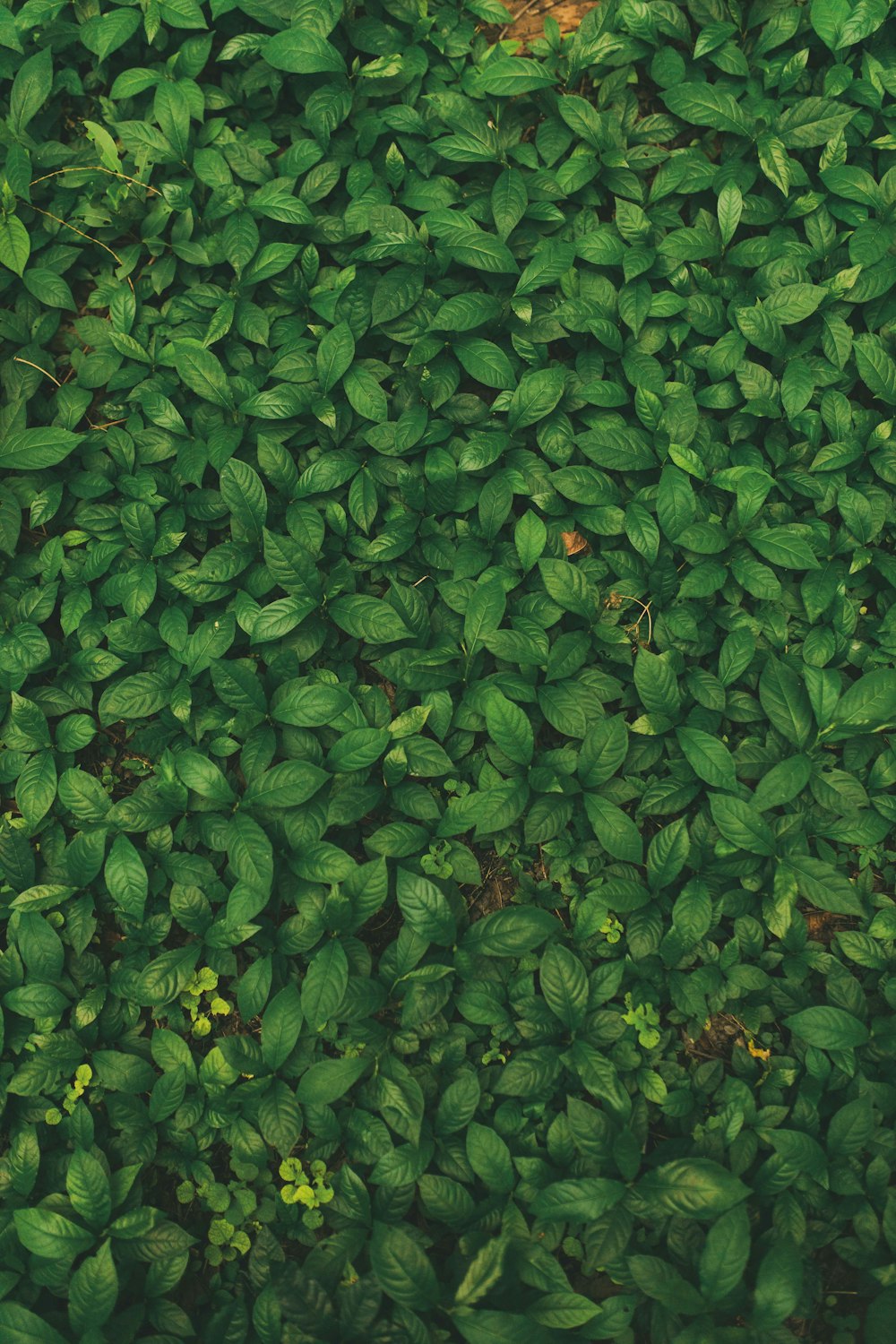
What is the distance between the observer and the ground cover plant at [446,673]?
7.06 ft

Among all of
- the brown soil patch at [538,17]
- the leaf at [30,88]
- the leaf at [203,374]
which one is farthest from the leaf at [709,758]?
the leaf at [30,88]

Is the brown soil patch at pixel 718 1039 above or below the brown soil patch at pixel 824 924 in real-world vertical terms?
below

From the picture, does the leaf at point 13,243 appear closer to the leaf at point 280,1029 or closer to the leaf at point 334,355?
the leaf at point 334,355

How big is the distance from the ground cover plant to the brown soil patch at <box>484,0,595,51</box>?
0.16 m

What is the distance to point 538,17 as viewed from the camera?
2.98 metres

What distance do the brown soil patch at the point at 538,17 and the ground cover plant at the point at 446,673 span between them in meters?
0.16

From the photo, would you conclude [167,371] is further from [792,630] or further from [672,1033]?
[672,1033]

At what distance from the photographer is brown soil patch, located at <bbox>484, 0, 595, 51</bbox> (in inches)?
117

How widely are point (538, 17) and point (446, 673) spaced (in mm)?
2354

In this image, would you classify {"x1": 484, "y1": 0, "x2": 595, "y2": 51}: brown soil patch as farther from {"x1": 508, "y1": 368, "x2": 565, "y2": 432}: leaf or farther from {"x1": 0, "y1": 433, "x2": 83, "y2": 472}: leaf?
{"x1": 0, "y1": 433, "x2": 83, "y2": 472}: leaf

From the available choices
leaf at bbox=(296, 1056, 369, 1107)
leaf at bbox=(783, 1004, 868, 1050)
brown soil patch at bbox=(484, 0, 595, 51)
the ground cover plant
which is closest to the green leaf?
the ground cover plant

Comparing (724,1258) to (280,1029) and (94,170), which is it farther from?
(94,170)

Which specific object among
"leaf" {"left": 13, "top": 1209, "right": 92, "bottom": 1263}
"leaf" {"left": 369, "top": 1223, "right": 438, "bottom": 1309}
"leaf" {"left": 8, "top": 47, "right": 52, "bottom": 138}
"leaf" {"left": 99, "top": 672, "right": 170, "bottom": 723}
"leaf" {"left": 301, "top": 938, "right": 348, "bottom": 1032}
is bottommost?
"leaf" {"left": 13, "top": 1209, "right": 92, "bottom": 1263}

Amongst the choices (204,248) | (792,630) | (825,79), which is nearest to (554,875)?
(792,630)
